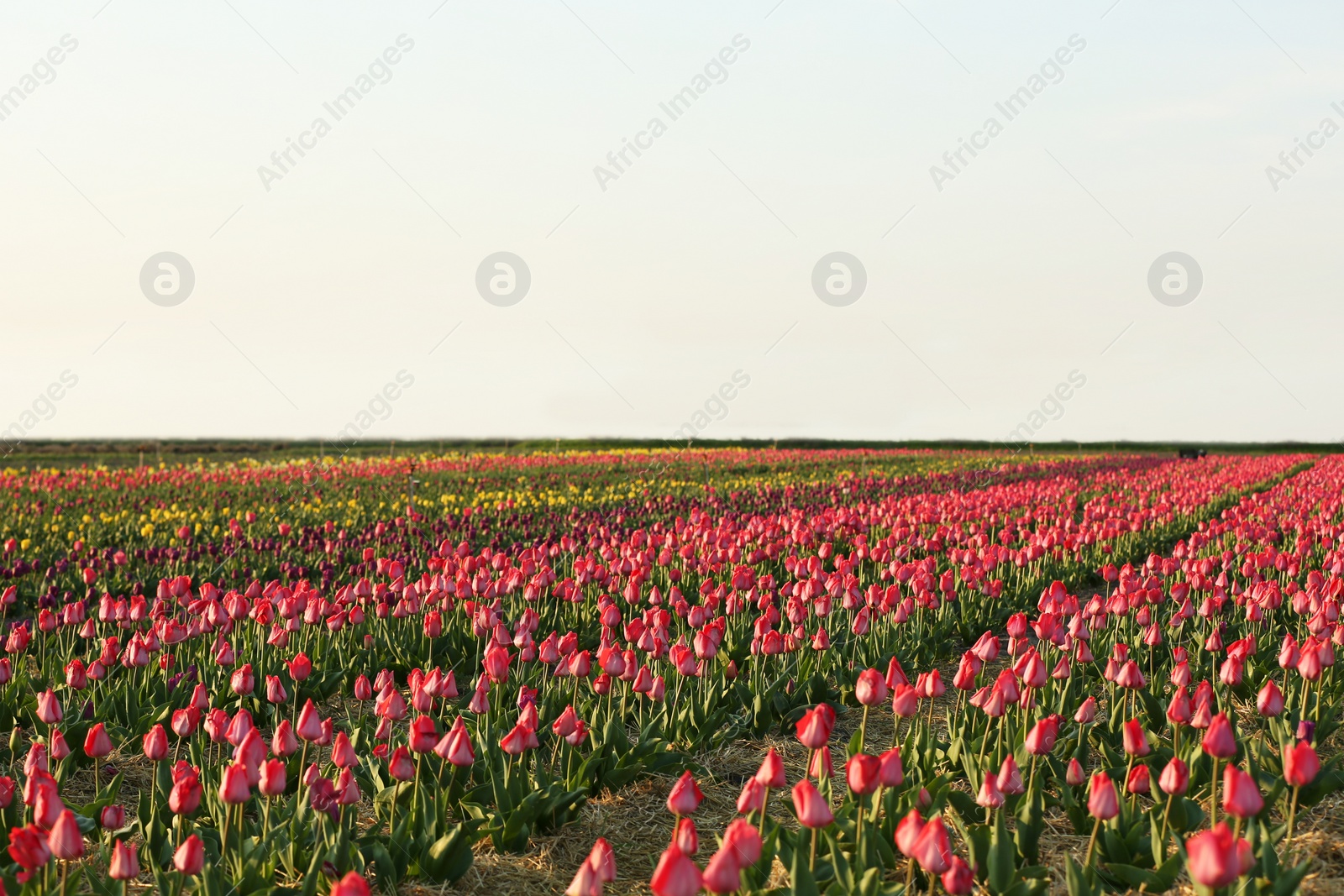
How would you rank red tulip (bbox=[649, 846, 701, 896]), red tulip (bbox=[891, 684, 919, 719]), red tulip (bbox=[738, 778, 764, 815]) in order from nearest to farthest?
red tulip (bbox=[649, 846, 701, 896]) < red tulip (bbox=[738, 778, 764, 815]) < red tulip (bbox=[891, 684, 919, 719])

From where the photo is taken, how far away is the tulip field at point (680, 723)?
3.68 meters

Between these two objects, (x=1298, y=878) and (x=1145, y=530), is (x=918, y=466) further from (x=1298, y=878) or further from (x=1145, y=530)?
(x=1298, y=878)

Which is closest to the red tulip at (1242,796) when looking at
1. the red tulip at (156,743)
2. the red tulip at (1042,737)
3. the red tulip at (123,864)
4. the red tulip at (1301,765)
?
the red tulip at (1301,765)

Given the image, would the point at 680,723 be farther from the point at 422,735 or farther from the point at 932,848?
the point at 932,848

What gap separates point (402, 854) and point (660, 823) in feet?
4.25

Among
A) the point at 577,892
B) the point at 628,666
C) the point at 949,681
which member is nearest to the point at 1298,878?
the point at 577,892

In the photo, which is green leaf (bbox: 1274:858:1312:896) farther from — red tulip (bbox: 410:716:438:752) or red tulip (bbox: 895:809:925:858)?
red tulip (bbox: 410:716:438:752)

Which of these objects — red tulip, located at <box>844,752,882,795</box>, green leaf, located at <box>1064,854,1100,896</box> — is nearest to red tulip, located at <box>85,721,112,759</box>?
red tulip, located at <box>844,752,882,795</box>

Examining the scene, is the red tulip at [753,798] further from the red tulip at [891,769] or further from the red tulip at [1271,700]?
the red tulip at [1271,700]

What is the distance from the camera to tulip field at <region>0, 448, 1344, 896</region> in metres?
3.68

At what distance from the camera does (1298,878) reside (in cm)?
360

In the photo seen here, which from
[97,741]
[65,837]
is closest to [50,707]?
[97,741]

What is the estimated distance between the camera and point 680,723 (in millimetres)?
5625

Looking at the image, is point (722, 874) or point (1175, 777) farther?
point (1175, 777)
